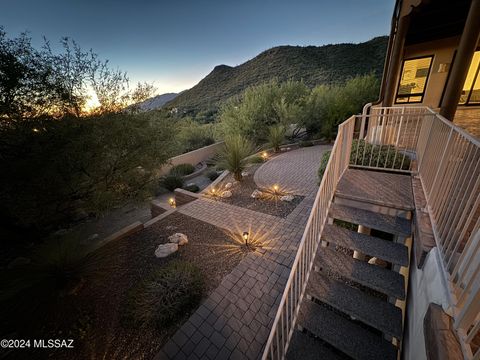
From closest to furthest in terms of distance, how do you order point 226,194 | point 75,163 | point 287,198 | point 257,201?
1. point 75,163
2. point 287,198
3. point 257,201
4. point 226,194

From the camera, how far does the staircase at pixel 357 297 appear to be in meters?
2.07

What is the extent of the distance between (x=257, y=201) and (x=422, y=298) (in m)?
4.37

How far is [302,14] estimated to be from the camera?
21500 mm

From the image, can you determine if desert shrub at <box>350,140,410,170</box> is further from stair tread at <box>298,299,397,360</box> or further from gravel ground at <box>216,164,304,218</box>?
stair tread at <box>298,299,397,360</box>

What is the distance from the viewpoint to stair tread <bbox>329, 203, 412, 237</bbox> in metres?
2.55

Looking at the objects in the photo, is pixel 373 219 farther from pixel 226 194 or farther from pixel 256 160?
Result: pixel 256 160

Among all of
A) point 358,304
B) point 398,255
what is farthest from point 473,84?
point 358,304

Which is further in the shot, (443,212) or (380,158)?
(380,158)

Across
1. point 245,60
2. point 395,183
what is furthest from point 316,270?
point 245,60

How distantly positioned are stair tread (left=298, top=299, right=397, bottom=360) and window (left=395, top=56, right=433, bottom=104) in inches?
385

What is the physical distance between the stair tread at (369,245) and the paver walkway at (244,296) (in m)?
1.18

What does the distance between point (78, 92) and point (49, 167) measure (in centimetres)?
214

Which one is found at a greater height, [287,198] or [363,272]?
[363,272]

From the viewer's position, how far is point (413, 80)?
7.80 meters
